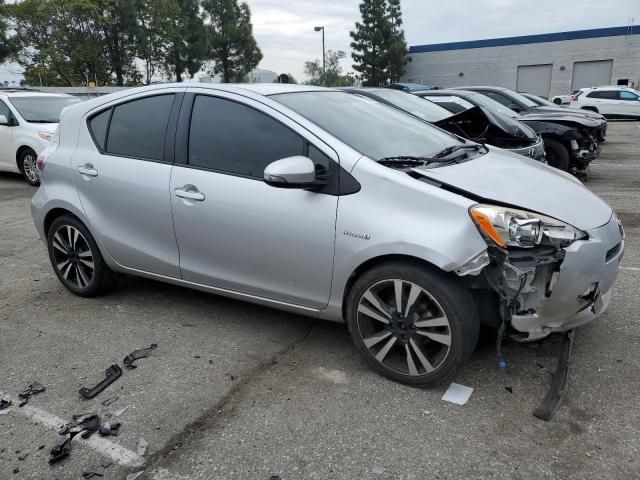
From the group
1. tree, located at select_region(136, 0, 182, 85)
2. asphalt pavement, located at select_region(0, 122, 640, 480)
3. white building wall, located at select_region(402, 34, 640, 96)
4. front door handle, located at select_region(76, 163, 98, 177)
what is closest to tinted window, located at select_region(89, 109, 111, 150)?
front door handle, located at select_region(76, 163, 98, 177)

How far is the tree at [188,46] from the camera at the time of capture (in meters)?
40.8

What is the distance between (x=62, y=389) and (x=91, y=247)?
136 centimetres

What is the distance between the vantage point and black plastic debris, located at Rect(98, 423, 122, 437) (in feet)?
8.77

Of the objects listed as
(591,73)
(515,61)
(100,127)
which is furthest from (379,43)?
(100,127)

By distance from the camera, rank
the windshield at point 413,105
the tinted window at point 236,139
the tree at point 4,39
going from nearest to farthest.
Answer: the tinted window at point 236,139 → the windshield at point 413,105 → the tree at point 4,39

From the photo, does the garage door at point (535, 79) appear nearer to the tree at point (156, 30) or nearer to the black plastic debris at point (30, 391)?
the tree at point (156, 30)

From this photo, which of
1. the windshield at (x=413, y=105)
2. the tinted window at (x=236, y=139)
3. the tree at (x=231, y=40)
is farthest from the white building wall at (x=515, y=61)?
the tinted window at (x=236, y=139)

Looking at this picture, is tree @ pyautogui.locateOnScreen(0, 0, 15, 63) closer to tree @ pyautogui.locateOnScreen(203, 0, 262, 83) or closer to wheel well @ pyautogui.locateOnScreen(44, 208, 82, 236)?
tree @ pyautogui.locateOnScreen(203, 0, 262, 83)

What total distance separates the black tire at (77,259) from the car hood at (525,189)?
2.63 m

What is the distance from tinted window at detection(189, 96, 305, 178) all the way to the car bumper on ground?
1.54 meters

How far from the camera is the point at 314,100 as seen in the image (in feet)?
11.9

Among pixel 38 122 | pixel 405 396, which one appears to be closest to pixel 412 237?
pixel 405 396

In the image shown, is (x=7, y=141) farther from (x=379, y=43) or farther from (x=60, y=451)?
(x=379, y=43)

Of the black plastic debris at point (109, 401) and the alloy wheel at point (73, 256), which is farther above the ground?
the alloy wheel at point (73, 256)
